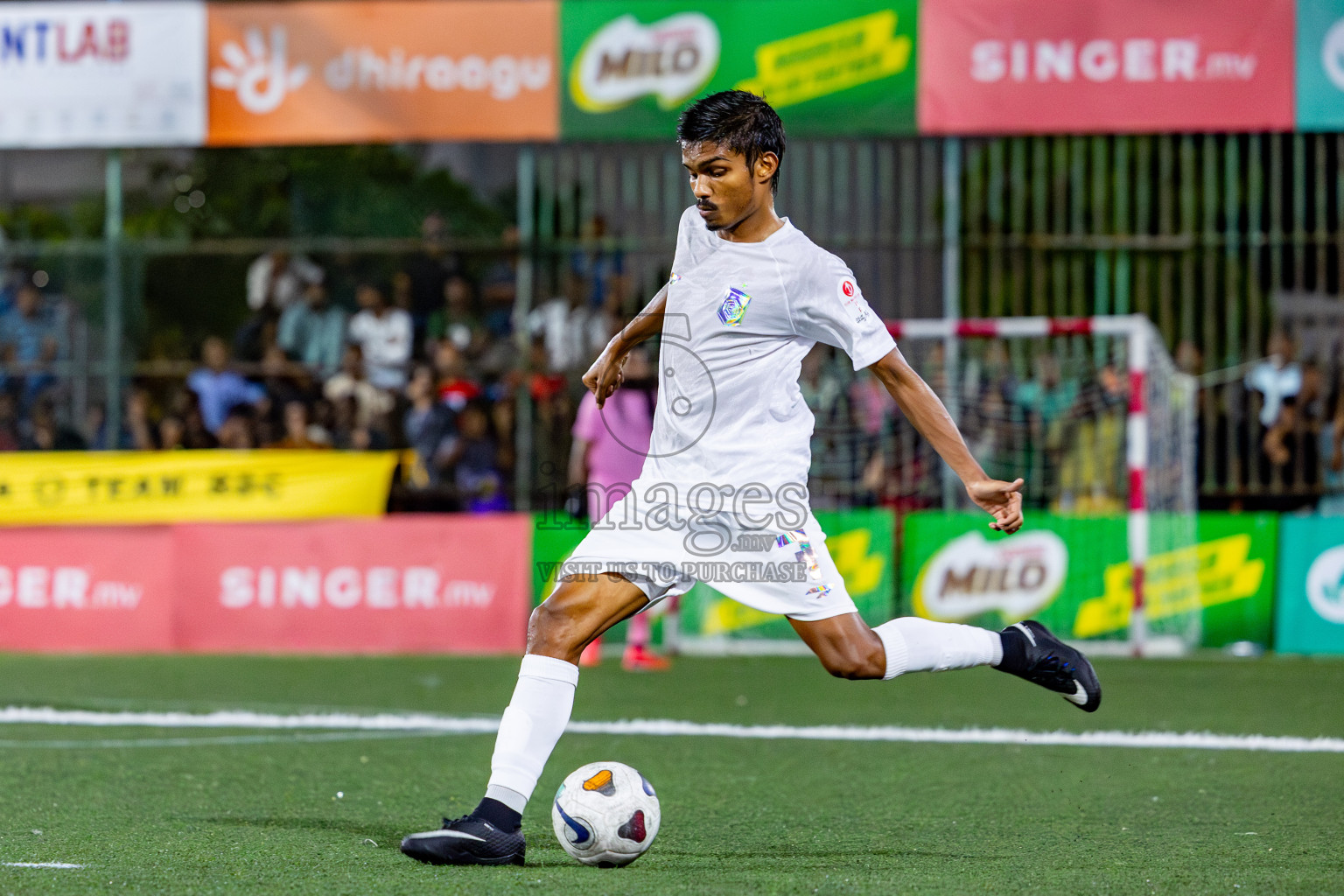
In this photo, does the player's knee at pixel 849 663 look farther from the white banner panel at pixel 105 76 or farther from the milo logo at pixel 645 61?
the white banner panel at pixel 105 76

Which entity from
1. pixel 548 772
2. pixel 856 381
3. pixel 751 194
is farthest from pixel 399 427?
pixel 751 194

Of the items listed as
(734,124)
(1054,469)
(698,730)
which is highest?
(734,124)

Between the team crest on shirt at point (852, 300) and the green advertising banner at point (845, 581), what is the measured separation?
7.21m

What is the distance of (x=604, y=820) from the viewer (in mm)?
4777

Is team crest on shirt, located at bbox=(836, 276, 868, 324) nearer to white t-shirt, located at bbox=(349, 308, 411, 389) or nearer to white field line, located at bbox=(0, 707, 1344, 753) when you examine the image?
white field line, located at bbox=(0, 707, 1344, 753)

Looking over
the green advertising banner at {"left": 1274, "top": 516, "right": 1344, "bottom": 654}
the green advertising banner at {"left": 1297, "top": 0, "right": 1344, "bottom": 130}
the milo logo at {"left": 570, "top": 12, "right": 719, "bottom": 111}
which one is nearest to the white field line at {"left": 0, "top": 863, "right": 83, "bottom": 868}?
the milo logo at {"left": 570, "top": 12, "right": 719, "bottom": 111}

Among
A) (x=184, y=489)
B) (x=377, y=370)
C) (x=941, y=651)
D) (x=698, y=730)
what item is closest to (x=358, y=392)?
(x=377, y=370)

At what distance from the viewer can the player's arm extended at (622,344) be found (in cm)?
515

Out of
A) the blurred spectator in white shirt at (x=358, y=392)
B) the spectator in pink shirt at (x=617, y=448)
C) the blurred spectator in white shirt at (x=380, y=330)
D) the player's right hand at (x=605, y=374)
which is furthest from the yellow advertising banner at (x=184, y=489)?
the player's right hand at (x=605, y=374)

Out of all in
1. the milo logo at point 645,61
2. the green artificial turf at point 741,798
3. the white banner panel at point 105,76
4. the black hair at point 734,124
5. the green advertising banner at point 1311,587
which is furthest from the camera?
the white banner panel at point 105,76

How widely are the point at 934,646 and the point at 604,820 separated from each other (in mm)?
1140

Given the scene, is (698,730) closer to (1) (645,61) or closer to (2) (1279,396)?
(1) (645,61)

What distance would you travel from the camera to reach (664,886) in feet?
14.8

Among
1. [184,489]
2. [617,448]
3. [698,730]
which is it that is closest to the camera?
[698,730]
